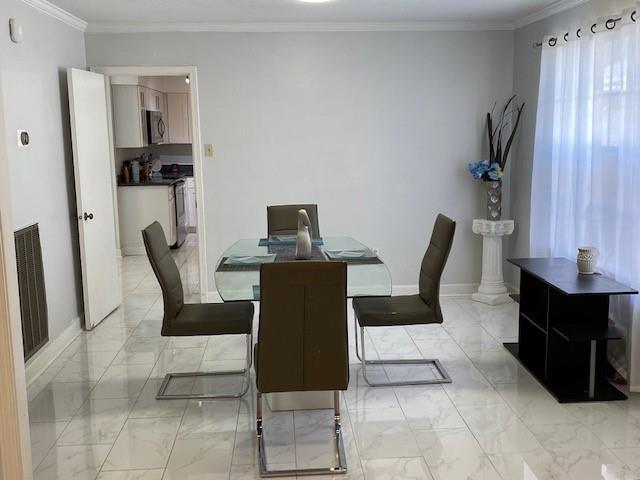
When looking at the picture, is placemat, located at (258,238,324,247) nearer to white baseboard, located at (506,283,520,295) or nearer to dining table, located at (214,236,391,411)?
dining table, located at (214,236,391,411)

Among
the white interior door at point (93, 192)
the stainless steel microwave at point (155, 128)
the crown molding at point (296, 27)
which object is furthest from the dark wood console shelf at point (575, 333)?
the stainless steel microwave at point (155, 128)

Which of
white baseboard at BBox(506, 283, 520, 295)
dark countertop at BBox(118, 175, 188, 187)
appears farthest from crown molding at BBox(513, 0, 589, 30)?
dark countertop at BBox(118, 175, 188, 187)

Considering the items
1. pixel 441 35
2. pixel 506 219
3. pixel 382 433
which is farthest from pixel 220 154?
pixel 382 433

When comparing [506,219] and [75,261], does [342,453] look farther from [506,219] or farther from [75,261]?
[506,219]

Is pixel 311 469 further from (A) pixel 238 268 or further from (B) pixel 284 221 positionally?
(B) pixel 284 221

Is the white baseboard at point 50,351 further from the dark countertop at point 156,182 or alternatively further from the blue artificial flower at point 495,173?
the blue artificial flower at point 495,173

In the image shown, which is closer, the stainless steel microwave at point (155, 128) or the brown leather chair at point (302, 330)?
the brown leather chair at point (302, 330)

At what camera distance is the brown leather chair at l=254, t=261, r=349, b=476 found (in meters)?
2.87

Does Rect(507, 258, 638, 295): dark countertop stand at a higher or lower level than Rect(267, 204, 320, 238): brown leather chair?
lower

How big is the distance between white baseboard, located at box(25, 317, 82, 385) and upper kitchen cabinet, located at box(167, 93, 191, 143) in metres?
5.10

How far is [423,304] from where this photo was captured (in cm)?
398

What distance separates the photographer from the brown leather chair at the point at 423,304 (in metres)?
3.83

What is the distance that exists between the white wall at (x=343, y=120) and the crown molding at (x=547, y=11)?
0.75 ft

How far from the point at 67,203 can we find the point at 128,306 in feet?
4.19
